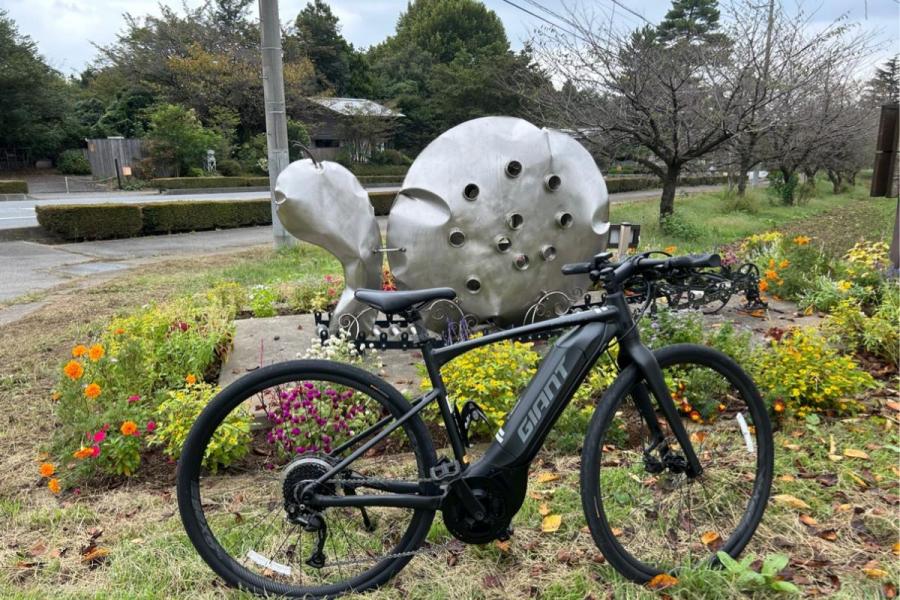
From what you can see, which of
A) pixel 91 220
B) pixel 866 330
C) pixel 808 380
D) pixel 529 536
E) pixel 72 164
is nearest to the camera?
pixel 529 536

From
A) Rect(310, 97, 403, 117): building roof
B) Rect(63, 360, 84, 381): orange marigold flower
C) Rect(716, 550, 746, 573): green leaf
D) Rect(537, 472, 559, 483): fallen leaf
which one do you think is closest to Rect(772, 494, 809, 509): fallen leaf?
Rect(716, 550, 746, 573): green leaf

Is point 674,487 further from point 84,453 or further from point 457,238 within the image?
point 84,453

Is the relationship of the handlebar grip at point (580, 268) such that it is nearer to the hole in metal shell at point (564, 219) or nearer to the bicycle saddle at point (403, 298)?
the bicycle saddle at point (403, 298)

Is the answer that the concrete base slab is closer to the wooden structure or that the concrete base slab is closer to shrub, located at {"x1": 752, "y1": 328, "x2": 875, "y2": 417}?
shrub, located at {"x1": 752, "y1": 328, "x2": 875, "y2": 417}

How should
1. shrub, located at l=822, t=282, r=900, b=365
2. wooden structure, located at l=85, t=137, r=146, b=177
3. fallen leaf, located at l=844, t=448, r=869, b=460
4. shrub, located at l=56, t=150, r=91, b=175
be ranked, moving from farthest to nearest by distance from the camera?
shrub, located at l=56, t=150, r=91, b=175 → wooden structure, located at l=85, t=137, r=146, b=177 → shrub, located at l=822, t=282, r=900, b=365 → fallen leaf, located at l=844, t=448, r=869, b=460

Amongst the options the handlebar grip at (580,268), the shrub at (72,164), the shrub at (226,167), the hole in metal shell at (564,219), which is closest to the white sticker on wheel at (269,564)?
the handlebar grip at (580,268)

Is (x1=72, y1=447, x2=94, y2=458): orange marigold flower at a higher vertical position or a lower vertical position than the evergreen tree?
lower

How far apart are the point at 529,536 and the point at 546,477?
0.49 metres

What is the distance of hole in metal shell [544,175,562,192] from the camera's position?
15.6ft

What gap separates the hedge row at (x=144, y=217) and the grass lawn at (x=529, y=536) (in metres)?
11.6

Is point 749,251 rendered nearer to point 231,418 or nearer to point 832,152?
point 231,418

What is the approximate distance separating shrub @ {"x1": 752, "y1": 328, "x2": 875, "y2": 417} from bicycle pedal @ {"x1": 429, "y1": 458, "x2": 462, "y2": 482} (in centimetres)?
241

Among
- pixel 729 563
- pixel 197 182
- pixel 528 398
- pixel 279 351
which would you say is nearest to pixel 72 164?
pixel 197 182

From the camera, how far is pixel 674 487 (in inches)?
104
